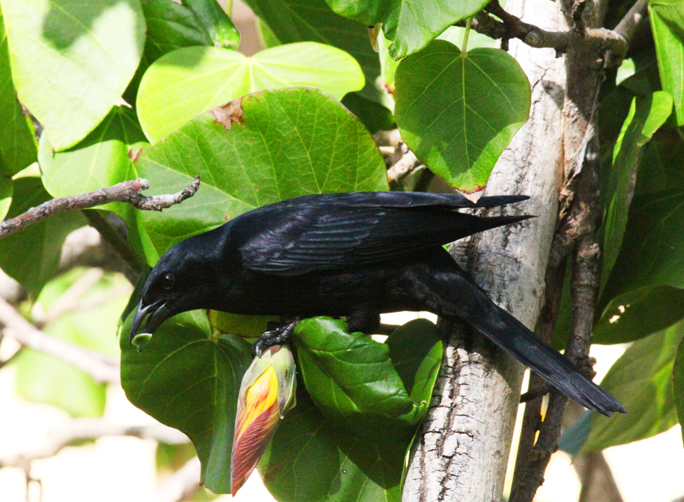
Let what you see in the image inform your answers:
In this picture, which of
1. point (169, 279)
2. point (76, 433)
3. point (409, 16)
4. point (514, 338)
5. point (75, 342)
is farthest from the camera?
point (75, 342)

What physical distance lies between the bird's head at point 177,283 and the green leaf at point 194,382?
55mm

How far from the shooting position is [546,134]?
4.07 feet

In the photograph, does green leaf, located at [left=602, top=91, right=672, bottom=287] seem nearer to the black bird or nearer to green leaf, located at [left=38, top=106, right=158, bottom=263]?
the black bird

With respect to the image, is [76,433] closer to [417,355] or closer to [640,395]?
[417,355]

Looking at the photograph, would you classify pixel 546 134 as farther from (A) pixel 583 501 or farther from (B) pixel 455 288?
(A) pixel 583 501

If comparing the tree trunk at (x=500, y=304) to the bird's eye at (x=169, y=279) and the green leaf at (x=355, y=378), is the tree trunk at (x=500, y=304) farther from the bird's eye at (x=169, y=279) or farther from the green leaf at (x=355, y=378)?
the bird's eye at (x=169, y=279)

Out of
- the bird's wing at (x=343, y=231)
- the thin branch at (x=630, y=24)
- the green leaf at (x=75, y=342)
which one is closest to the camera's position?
the bird's wing at (x=343, y=231)

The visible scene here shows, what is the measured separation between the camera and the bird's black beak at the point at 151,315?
1147mm

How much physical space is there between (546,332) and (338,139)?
53 centimetres

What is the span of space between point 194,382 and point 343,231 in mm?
386

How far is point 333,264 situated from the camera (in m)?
1.15

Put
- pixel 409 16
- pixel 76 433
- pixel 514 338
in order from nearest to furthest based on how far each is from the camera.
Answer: pixel 409 16 → pixel 514 338 → pixel 76 433

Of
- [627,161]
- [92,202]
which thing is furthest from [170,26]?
[627,161]

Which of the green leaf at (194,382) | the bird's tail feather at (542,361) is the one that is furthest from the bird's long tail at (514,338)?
the green leaf at (194,382)
